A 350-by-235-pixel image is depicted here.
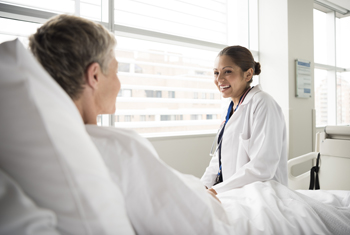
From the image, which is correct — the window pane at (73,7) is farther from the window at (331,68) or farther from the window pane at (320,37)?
the window pane at (320,37)

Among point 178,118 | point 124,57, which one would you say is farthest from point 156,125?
point 124,57

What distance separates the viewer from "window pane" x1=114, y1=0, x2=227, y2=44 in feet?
8.27

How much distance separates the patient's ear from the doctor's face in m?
1.28

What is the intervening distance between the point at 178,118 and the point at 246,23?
79.1 inches

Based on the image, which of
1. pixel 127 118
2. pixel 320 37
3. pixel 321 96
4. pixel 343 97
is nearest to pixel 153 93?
pixel 127 118

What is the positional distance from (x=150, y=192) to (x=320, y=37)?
528cm

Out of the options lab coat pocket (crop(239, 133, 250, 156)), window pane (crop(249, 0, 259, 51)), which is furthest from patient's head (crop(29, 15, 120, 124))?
window pane (crop(249, 0, 259, 51))

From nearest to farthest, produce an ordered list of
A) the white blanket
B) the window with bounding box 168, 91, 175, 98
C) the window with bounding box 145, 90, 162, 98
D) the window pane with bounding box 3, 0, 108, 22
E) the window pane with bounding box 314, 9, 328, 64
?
1. the white blanket
2. the window pane with bounding box 3, 0, 108, 22
3. the window with bounding box 145, 90, 162, 98
4. the window with bounding box 168, 91, 175, 98
5. the window pane with bounding box 314, 9, 328, 64

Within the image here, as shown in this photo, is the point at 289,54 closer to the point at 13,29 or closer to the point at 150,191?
the point at 13,29

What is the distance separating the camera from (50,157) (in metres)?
0.50

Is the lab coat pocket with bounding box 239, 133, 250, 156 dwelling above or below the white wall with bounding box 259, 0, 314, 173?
below

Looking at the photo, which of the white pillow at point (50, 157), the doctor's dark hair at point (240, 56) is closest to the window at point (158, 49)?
the doctor's dark hair at point (240, 56)

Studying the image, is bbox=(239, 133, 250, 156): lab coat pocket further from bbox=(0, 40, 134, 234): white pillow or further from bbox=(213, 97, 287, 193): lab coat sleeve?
bbox=(0, 40, 134, 234): white pillow

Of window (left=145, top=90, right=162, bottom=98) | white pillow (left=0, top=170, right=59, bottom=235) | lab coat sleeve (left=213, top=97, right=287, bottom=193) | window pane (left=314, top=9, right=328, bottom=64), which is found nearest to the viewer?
white pillow (left=0, top=170, right=59, bottom=235)
